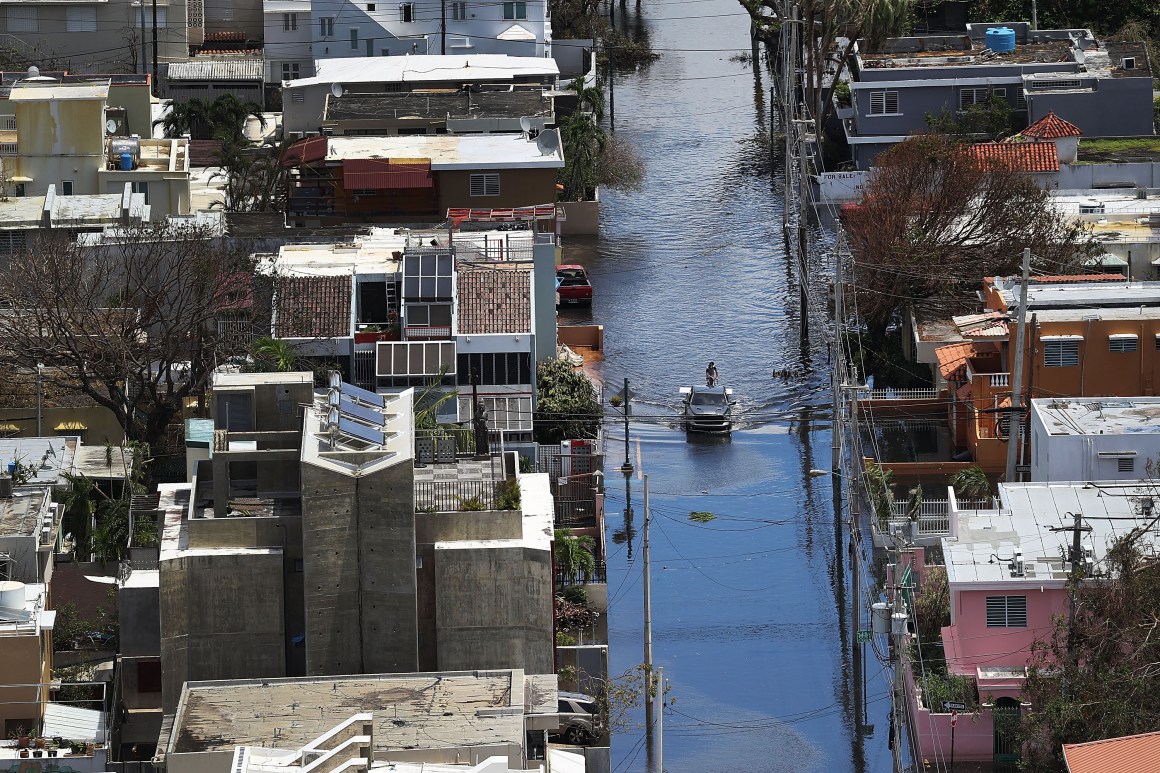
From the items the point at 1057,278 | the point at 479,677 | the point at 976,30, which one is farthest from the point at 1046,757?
the point at 976,30

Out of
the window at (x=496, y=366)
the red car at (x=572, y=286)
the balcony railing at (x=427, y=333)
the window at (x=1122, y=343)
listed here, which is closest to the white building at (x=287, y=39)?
the red car at (x=572, y=286)

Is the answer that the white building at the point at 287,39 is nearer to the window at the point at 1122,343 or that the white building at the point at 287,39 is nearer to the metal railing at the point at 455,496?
the window at the point at 1122,343

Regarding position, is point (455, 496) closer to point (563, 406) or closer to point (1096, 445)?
point (1096, 445)

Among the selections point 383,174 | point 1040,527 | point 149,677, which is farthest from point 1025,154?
point 149,677

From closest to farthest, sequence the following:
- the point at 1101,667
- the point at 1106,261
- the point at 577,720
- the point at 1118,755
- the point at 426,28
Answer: the point at 1118,755, the point at 1101,667, the point at 577,720, the point at 1106,261, the point at 426,28

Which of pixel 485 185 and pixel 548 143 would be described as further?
pixel 548 143

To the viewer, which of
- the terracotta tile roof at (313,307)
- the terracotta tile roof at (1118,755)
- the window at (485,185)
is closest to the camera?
the terracotta tile roof at (1118,755)
